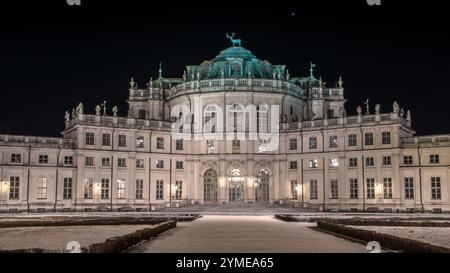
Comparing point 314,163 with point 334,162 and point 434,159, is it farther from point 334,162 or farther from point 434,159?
point 434,159

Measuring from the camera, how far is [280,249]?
2359 cm

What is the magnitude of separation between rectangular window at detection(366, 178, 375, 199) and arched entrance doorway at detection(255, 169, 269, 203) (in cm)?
1401

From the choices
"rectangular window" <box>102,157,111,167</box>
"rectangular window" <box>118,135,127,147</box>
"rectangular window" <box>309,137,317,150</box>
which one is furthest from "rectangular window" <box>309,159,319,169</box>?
"rectangular window" <box>102,157,111,167</box>

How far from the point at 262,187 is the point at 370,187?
49.2 feet

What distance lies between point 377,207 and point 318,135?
13.0 m

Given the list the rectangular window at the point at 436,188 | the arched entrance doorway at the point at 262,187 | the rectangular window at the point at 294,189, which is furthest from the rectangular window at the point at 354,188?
the arched entrance doorway at the point at 262,187

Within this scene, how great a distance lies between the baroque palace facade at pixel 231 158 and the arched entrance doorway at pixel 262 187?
14cm

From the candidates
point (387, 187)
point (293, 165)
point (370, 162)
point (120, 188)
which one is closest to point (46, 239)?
point (120, 188)

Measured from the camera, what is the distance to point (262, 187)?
79062 millimetres

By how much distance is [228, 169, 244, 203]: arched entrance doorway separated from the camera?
7806 cm

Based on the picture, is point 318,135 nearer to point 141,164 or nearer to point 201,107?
point 201,107

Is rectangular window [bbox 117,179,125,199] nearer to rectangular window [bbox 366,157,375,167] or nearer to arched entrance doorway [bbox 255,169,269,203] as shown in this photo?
arched entrance doorway [bbox 255,169,269,203]

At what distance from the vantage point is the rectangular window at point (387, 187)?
2771 inches

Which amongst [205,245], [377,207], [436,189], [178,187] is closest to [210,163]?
[178,187]
